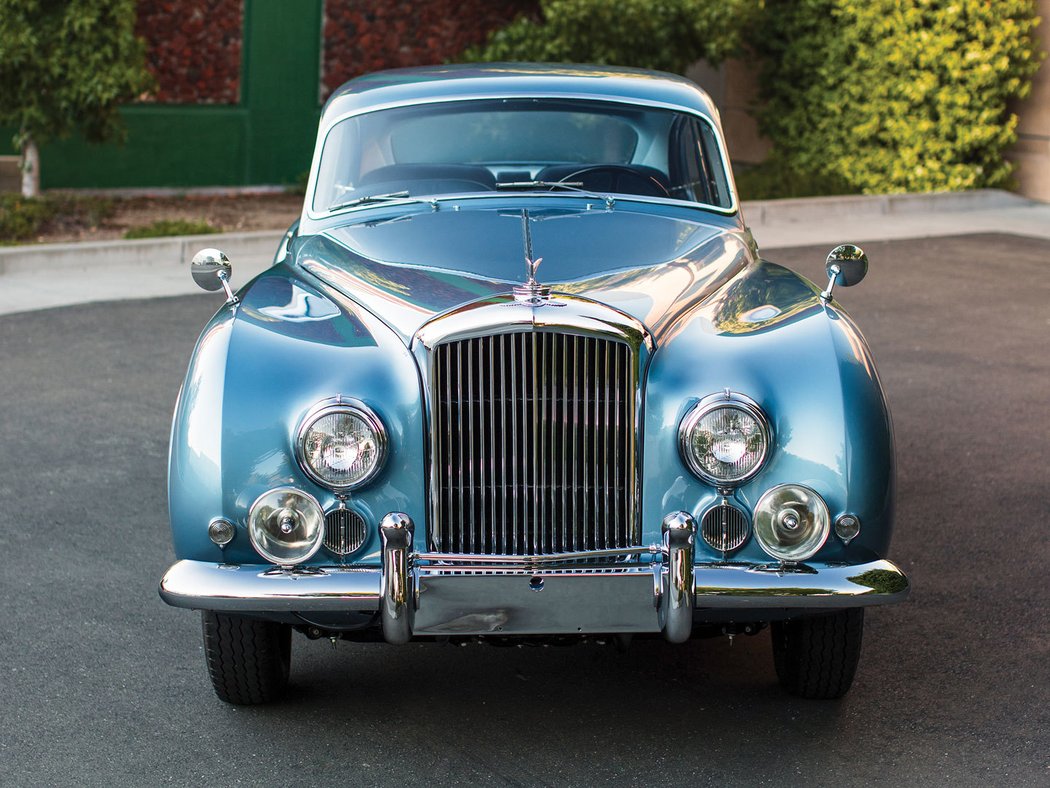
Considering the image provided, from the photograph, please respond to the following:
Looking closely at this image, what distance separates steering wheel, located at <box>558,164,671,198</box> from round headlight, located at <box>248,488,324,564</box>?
194 centimetres

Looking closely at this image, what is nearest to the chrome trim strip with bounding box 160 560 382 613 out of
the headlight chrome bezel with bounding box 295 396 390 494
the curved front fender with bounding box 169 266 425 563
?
the curved front fender with bounding box 169 266 425 563

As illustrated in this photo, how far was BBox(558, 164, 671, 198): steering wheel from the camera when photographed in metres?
5.08

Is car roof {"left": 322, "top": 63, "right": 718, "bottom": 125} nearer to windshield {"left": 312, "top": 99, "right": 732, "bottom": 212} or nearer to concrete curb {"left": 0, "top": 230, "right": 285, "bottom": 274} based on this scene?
windshield {"left": 312, "top": 99, "right": 732, "bottom": 212}

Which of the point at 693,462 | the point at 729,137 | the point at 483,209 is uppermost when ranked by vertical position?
the point at 483,209

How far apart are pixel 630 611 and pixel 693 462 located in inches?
17.0

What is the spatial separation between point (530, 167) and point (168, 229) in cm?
623

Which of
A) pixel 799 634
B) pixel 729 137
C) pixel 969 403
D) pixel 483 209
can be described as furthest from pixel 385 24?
pixel 799 634

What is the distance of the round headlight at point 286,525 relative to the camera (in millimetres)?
3562

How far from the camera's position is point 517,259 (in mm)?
4160

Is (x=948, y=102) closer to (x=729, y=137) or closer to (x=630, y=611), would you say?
(x=729, y=137)

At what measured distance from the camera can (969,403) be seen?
7281mm

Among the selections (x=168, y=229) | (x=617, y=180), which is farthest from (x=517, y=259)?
(x=168, y=229)

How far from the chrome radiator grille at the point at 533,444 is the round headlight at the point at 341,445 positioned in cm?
16

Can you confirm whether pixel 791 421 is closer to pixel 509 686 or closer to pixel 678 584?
pixel 678 584
